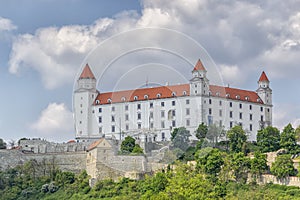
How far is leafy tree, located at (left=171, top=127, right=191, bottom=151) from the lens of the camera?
75.7 metres

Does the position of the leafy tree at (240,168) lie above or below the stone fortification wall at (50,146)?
below

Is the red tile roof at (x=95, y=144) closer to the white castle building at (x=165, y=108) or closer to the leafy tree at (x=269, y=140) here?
the white castle building at (x=165, y=108)

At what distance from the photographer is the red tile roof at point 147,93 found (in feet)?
265

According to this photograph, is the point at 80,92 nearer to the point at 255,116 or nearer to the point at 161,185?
the point at 255,116

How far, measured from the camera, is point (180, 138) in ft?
252

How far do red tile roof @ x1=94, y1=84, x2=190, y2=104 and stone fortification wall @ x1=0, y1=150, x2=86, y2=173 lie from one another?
12.0m

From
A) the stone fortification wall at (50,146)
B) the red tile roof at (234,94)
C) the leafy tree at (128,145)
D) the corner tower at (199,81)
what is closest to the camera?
the leafy tree at (128,145)

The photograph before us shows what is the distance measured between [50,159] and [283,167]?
21.7 m

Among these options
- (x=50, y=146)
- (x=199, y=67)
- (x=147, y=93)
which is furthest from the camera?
(x=147, y=93)

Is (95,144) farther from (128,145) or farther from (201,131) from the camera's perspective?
(201,131)

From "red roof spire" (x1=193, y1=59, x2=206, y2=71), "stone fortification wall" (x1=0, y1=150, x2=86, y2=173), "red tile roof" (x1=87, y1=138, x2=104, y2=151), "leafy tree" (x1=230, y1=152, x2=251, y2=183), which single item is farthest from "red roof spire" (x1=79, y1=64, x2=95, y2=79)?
"leafy tree" (x1=230, y1=152, x2=251, y2=183)

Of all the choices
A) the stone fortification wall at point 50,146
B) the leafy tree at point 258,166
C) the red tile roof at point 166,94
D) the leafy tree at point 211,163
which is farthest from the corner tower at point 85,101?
the leafy tree at point 258,166

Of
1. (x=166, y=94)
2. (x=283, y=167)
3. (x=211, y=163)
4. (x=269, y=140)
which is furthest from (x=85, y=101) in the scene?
(x=283, y=167)

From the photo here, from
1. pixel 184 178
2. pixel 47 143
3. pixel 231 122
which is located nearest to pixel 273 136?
pixel 231 122
